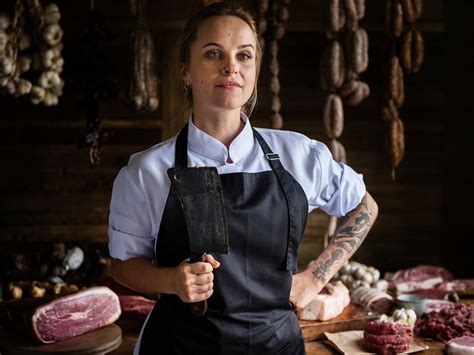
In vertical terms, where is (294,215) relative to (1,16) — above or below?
below

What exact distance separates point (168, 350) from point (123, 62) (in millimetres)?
3797

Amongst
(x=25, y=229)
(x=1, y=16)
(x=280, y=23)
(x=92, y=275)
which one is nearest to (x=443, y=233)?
(x=280, y=23)

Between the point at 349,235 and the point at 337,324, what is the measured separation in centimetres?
99

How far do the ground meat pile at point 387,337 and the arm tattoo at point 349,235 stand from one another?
24.5 inches

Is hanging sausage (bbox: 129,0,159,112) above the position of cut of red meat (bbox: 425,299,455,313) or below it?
above

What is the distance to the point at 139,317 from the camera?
3812 mm

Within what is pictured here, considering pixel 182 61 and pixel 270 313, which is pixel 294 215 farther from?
pixel 182 61

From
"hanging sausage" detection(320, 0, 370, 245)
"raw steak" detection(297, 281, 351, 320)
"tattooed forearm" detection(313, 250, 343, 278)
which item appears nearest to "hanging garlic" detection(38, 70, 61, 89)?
"hanging sausage" detection(320, 0, 370, 245)

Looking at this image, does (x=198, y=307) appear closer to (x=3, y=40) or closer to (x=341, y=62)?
(x=341, y=62)

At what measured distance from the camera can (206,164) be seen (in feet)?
8.17

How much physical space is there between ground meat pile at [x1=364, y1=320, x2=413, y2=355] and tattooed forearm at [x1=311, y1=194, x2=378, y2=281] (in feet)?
2.04

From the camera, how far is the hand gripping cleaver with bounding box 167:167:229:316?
7.11ft

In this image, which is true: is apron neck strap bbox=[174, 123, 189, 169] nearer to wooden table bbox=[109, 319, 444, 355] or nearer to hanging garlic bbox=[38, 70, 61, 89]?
wooden table bbox=[109, 319, 444, 355]

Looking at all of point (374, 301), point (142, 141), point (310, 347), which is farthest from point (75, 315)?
point (142, 141)
